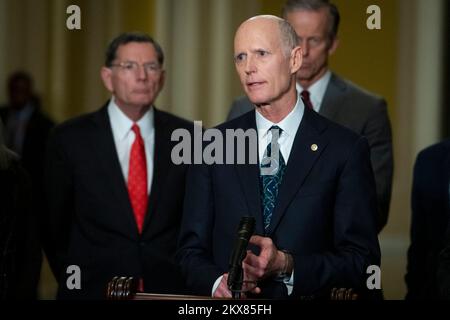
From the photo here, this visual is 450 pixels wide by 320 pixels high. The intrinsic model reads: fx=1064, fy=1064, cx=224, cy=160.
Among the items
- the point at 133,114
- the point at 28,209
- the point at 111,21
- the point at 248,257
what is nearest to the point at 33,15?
the point at 111,21

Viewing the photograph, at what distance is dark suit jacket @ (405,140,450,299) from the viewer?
3.69 meters

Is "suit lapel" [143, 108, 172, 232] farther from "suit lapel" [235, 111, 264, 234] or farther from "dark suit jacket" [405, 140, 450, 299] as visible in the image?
"dark suit jacket" [405, 140, 450, 299]

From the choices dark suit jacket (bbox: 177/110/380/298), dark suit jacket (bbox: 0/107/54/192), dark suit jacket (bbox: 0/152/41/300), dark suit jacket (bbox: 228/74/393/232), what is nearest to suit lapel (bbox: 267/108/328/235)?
dark suit jacket (bbox: 177/110/380/298)

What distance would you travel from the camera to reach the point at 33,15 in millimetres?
4938

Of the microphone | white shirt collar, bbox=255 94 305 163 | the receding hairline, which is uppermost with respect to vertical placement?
the receding hairline

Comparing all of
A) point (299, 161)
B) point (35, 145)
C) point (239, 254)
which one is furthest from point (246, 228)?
point (35, 145)

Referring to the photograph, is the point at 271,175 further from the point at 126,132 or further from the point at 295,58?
the point at 126,132

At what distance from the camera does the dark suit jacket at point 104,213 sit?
12.0ft

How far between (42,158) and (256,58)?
1893 mm

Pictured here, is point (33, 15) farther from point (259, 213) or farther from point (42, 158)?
point (259, 213)

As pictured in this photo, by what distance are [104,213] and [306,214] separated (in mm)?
916

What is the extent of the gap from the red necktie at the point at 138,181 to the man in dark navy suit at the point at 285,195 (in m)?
0.62

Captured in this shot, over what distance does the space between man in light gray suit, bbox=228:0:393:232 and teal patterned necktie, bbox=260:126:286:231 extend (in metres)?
0.72
